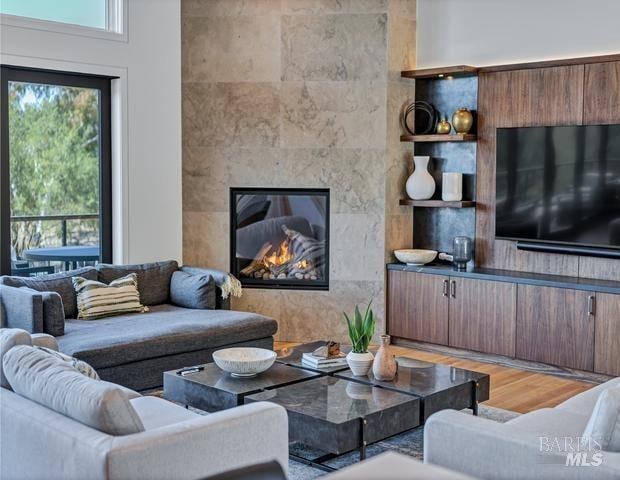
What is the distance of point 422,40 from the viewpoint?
692 centimetres

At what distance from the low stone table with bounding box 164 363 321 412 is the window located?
2.92m

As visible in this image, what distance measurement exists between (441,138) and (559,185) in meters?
1.06

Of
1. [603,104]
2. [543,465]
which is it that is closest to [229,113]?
[603,104]

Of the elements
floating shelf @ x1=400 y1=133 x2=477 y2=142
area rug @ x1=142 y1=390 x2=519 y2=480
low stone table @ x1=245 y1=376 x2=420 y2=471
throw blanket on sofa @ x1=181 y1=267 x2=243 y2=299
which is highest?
floating shelf @ x1=400 y1=133 x2=477 y2=142

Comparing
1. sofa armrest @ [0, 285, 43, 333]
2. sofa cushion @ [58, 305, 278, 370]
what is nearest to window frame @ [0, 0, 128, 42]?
sofa armrest @ [0, 285, 43, 333]

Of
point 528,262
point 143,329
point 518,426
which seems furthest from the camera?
point 528,262

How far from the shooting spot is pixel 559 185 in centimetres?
606

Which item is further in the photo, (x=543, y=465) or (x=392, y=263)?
(x=392, y=263)

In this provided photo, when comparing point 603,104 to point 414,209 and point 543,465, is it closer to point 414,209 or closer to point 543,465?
point 414,209

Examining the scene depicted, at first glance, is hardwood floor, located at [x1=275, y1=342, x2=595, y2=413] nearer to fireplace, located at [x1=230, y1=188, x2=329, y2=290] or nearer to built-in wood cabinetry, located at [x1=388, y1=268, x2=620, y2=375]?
built-in wood cabinetry, located at [x1=388, y1=268, x2=620, y2=375]

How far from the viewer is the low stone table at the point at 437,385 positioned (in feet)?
13.3

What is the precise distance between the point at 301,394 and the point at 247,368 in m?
0.37

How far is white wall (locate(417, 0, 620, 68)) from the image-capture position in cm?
591

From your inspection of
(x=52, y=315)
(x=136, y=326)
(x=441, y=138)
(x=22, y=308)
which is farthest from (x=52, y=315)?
(x=441, y=138)
